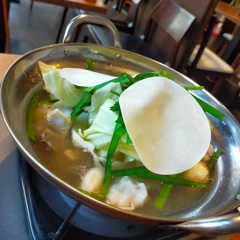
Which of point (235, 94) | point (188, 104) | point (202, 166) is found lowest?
point (235, 94)

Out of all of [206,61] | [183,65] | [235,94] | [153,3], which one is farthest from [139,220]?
[235,94]

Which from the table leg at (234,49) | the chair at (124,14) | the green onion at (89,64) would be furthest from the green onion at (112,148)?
the table leg at (234,49)

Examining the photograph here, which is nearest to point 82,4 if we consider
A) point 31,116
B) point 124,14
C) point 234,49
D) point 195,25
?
point 195,25

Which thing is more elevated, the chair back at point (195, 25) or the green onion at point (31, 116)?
the chair back at point (195, 25)

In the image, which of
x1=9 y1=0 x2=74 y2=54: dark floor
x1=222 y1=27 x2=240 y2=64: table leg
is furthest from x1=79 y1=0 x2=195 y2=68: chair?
x1=222 y1=27 x2=240 y2=64: table leg

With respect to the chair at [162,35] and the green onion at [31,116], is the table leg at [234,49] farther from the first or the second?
the green onion at [31,116]

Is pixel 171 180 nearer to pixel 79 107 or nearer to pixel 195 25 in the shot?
pixel 79 107

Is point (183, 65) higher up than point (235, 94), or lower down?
higher up

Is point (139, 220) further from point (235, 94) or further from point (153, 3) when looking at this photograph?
point (235, 94)

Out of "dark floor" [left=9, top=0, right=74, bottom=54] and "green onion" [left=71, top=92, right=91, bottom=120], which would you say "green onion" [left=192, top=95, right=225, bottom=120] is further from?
"dark floor" [left=9, top=0, right=74, bottom=54]
